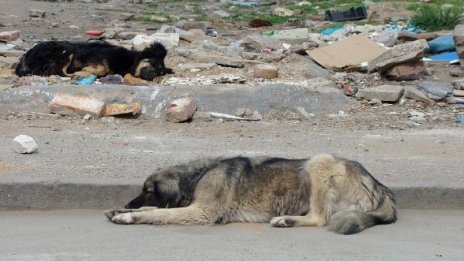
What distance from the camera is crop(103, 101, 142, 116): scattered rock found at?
34.6 feet

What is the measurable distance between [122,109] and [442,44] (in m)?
6.07

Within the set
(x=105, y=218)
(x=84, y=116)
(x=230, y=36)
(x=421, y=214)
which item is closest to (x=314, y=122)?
(x=84, y=116)

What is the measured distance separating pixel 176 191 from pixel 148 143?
8.16ft

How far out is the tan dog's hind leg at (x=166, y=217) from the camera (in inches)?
263

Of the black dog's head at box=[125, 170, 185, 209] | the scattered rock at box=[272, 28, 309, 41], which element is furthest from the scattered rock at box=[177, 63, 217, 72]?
the black dog's head at box=[125, 170, 185, 209]

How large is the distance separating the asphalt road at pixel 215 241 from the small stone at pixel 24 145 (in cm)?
141

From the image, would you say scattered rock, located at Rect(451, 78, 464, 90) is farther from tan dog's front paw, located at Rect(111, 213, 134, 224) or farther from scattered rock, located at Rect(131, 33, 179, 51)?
tan dog's front paw, located at Rect(111, 213, 134, 224)

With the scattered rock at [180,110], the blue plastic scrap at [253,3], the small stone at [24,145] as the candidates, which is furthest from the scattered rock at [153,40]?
the blue plastic scrap at [253,3]

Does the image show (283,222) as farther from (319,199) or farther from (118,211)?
(118,211)

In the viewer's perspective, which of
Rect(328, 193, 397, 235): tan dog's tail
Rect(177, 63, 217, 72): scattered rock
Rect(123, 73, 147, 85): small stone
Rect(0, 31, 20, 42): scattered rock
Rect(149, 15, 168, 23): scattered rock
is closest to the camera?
Rect(328, 193, 397, 235): tan dog's tail

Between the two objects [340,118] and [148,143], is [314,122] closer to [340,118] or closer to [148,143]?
[340,118]

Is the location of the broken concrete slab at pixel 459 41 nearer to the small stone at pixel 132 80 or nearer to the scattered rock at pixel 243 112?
the scattered rock at pixel 243 112

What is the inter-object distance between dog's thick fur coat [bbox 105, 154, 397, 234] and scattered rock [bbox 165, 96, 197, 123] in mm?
3398

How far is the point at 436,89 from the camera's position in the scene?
11711 millimetres
